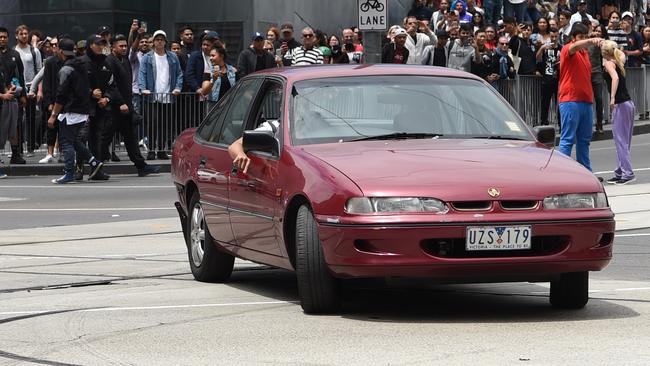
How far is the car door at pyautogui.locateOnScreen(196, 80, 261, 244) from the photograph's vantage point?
1048cm

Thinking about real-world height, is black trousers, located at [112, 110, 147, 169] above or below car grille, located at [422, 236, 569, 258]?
below

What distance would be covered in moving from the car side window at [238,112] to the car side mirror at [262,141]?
905 millimetres

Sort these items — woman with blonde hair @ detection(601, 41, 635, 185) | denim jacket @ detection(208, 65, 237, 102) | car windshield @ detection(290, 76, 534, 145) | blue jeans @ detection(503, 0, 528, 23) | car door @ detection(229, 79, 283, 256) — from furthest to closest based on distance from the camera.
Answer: blue jeans @ detection(503, 0, 528, 23)
denim jacket @ detection(208, 65, 237, 102)
woman with blonde hair @ detection(601, 41, 635, 185)
car windshield @ detection(290, 76, 534, 145)
car door @ detection(229, 79, 283, 256)

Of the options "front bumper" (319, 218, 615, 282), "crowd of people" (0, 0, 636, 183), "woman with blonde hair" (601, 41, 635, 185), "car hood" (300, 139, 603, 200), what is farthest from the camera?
"crowd of people" (0, 0, 636, 183)

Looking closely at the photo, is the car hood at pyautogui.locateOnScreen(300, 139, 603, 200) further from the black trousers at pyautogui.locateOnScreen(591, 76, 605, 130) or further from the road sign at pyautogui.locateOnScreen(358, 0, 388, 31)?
the black trousers at pyautogui.locateOnScreen(591, 76, 605, 130)

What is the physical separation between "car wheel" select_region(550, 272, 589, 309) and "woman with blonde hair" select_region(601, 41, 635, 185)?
34.2 ft

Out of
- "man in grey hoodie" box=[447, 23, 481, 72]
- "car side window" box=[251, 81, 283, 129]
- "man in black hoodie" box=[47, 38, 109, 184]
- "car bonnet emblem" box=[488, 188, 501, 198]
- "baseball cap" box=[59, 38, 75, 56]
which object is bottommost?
"man in black hoodie" box=[47, 38, 109, 184]

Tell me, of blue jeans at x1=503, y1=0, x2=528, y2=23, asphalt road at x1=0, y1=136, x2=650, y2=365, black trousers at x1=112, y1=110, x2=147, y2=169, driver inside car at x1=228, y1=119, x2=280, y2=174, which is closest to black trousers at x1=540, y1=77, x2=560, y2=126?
blue jeans at x1=503, y1=0, x2=528, y2=23

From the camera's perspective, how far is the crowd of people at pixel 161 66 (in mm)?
22723

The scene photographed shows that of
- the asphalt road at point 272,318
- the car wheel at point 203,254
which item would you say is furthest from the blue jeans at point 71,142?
the car wheel at point 203,254

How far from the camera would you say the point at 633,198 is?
17391 mm

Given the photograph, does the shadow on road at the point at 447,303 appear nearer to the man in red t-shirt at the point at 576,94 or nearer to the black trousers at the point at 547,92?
the man in red t-shirt at the point at 576,94

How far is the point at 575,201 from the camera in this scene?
8.80 metres

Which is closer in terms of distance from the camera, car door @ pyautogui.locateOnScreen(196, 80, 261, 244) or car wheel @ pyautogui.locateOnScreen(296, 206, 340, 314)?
car wheel @ pyautogui.locateOnScreen(296, 206, 340, 314)
